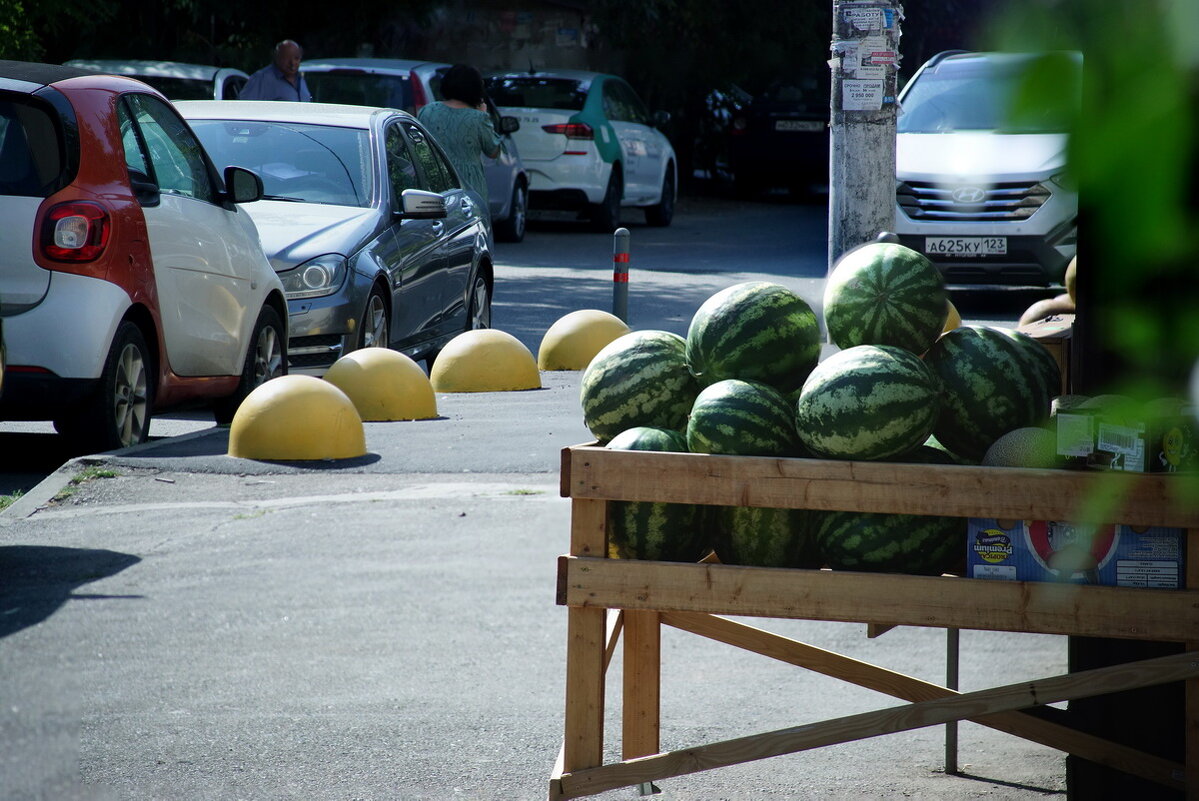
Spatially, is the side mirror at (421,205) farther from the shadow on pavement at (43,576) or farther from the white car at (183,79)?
the white car at (183,79)

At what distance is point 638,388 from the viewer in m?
2.92

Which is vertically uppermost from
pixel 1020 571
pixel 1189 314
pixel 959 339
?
pixel 1189 314

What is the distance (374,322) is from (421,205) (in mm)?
736

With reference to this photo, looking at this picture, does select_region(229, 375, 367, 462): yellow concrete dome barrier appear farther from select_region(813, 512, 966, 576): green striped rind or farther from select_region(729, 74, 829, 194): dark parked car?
select_region(729, 74, 829, 194): dark parked car

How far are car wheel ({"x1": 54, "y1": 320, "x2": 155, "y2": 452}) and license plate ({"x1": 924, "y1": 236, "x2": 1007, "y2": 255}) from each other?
7.25 m

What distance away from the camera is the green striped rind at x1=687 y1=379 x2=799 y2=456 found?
8.57 ft

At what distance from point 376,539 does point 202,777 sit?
1943 millimetres

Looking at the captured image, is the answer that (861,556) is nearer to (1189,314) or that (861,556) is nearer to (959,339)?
(959,339)

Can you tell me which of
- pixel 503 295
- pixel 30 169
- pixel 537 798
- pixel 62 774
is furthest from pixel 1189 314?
pixel 503 295

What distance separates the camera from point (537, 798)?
11.7ft

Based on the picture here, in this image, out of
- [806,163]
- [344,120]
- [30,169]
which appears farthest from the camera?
[806,163]

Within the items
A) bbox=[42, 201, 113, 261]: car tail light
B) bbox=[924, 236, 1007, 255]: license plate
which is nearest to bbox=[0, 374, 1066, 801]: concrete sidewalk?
bbox=[42, 201, 113, 261]: car tail light

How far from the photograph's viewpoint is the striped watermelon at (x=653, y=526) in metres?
2.65

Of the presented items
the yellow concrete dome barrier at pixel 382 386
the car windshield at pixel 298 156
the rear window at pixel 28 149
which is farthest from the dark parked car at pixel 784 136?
the rear window at pixel 28 149
